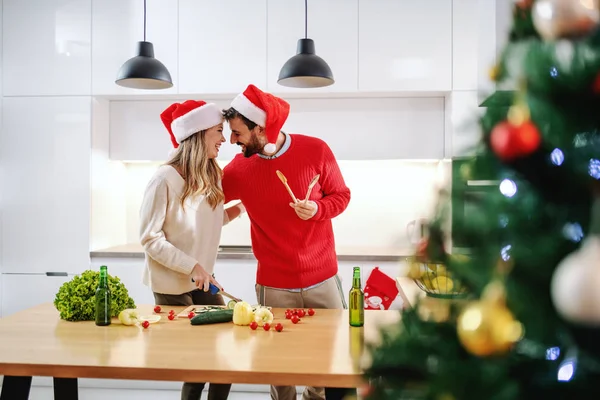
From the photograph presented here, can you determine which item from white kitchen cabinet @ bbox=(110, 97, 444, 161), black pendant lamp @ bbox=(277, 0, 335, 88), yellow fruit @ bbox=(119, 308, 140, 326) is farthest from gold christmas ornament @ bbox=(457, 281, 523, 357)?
white kitchen cabinet @ bbox=(110, 97, 444, 161)

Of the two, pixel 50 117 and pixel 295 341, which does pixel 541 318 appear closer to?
pixel 295 341

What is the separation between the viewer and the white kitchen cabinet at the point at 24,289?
387 centimetres

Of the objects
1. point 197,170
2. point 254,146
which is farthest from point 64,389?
point 254,146

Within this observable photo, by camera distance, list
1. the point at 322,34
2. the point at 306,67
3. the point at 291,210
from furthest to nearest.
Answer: the point at 322,34 < the point at 306,67 < the point at 291,210

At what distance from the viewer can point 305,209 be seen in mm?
2281

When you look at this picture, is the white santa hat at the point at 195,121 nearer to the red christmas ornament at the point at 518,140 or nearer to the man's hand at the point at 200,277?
the man's hand at the point at 200,277

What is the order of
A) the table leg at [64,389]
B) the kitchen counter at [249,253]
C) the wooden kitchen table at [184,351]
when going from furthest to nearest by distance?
the kitchen counter at [249,253]
the table leg at [64,389]
the wooden kitchen table at [184,351]

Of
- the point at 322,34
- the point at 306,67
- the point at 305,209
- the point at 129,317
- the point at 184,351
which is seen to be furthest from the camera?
the point at 322,34

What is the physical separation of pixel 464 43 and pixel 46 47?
124 inches

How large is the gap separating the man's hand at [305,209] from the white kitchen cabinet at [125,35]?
202 centimetres

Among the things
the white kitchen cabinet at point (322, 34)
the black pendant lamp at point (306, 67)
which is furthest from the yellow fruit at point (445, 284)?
the white kitchen cabinet at point (322, 34)

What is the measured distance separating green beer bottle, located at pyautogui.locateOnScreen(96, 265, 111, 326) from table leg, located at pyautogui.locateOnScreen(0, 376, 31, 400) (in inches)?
11.9

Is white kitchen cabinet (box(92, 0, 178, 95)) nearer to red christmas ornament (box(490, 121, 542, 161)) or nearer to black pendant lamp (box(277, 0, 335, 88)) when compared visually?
black pendant lamp (box(277, 0, 335, 88))

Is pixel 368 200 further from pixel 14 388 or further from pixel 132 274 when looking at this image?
pixel 14 388
